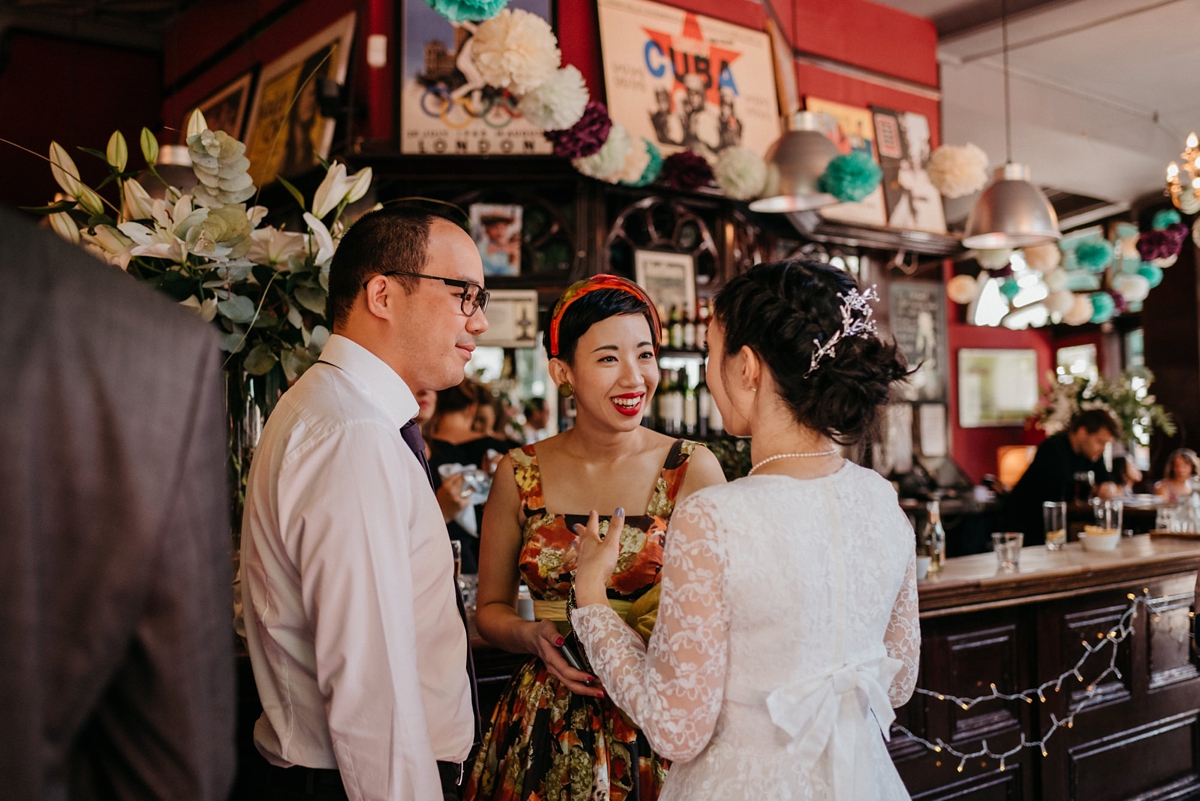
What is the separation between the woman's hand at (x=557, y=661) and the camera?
5.75 ft

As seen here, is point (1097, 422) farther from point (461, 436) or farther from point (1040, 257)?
point (461, 436)

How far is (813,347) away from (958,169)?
4.18 m

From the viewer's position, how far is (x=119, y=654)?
637mm

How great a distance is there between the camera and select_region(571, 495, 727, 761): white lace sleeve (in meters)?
1.39

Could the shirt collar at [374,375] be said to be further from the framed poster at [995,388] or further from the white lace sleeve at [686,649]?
the framed poster at [995,388]

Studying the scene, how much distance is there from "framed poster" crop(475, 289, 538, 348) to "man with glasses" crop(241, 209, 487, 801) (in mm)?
2900

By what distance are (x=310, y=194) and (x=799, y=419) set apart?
14.7 feet

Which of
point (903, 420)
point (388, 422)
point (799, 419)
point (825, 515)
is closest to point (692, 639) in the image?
point (825, 515)

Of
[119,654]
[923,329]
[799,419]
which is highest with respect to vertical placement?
[923,329]

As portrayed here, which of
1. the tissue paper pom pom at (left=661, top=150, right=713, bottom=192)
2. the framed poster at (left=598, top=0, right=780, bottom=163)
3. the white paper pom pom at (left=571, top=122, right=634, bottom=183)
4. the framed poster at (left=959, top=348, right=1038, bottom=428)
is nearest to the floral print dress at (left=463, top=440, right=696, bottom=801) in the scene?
the white paper pom pom at (left=571, top=122, right=634, bottom=183)

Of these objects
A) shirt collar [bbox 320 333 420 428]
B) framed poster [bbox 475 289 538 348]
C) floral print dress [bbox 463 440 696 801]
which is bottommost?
floral print dress [bbox 463 440 696 801]

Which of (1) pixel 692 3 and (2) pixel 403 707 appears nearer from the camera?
(2) pixel 403 707

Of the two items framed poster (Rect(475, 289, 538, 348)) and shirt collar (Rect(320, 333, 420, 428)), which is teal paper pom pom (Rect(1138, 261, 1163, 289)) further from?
shirt collar (Rect(320, 333, 420, 428))

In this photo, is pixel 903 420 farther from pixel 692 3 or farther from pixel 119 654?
pixel 119 654
